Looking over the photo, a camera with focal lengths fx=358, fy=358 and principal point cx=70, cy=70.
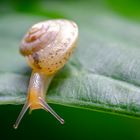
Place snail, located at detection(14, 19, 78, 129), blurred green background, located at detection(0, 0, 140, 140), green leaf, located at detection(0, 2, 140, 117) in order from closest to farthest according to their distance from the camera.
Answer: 1. green leaf, located at detection(0, 2, 140, 117)
2. snail, located at detection(14, 19, 78, 129)
3. blurred green background, located at detection(0, 0, 140, 140)

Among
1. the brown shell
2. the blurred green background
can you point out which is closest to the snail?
the brown shell

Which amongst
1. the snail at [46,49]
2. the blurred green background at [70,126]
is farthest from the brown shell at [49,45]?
the blurred green background at [70,126]

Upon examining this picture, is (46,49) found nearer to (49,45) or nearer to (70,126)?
(49,45)

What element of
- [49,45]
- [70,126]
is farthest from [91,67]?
[70,126]

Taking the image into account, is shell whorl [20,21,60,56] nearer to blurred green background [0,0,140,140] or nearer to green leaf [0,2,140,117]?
green leaf [0,2,140,117]

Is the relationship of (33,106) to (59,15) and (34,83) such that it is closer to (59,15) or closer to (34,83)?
(34,83)

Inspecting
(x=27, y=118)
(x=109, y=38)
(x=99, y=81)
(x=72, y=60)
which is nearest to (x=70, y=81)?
(x=99, y=81)
